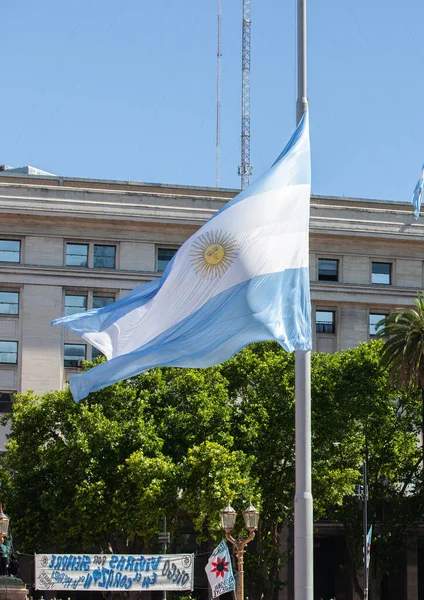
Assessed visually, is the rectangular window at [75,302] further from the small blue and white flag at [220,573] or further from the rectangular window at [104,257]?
the small blue and white flag at [220,573]

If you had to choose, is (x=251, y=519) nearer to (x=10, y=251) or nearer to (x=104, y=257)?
(x=104, y=257)

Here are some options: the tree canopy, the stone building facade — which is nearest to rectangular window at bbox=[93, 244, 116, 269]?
the stone building facade

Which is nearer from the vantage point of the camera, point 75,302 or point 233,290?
point 233,290

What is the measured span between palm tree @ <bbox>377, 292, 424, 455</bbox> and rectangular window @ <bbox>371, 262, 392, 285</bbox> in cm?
1591

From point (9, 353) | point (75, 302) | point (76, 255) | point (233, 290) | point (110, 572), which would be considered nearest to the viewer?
point (233, 290)

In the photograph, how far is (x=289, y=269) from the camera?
68.0ft

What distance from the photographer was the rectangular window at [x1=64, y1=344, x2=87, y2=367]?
7069cm

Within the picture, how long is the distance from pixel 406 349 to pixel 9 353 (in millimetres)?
23453

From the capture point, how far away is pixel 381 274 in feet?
251

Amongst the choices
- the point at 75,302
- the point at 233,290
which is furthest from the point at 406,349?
the point at 233,290

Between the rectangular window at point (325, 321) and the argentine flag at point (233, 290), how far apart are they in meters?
53.0

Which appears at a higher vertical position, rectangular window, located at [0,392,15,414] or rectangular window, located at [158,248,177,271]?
rectangular window, located at [158,248,177,271]

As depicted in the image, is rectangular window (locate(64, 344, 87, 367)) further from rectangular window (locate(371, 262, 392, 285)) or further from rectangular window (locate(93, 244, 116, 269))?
rectangular window (locate(371, 262, 392, 285))

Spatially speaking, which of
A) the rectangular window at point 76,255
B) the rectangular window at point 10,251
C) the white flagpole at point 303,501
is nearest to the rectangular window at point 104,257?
the rectangular window at point 76,255
